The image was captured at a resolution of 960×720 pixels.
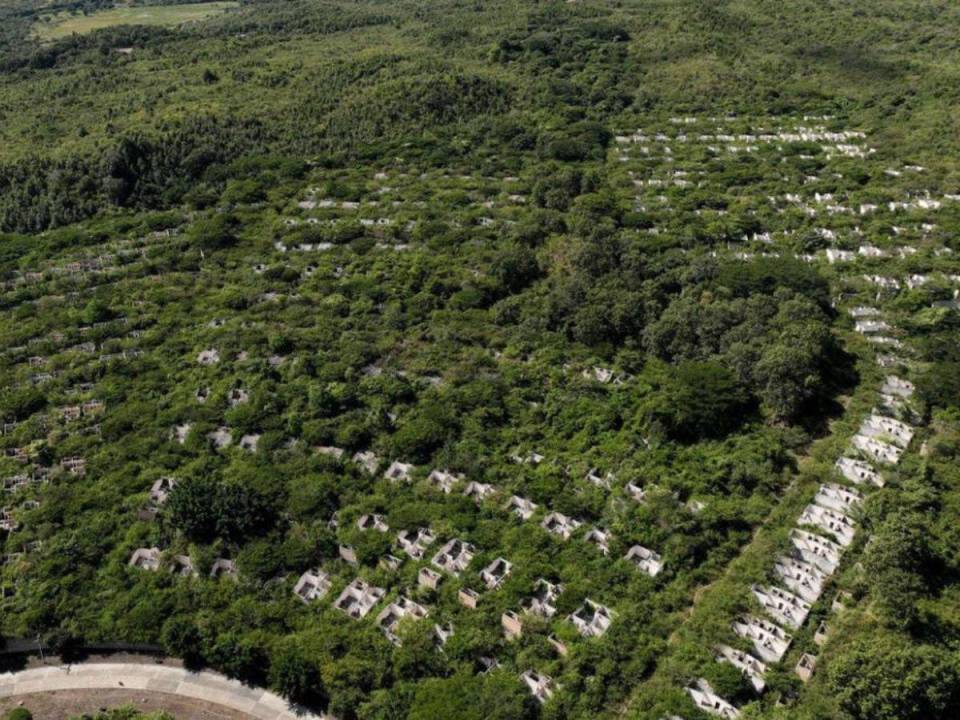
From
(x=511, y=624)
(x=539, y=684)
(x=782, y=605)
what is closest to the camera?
→ (x=539, y=684)

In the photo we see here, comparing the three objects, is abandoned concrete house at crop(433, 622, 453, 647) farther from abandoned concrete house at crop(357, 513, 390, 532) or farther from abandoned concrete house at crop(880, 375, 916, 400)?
abandoned concrete house at crop(880, 375, 916, 400)

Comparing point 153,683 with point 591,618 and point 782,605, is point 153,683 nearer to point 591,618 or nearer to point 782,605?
point 591,618

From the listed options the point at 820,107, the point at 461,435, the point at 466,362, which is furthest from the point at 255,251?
the point at 820,107

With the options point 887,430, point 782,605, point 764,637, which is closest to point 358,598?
point 764,637

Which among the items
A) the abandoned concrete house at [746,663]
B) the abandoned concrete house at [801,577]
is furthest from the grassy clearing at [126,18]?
the abandoned concrete house at [746,663]

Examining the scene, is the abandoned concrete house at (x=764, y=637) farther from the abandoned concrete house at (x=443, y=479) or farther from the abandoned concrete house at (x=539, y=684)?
the abandoned concrete house at (x=443, y=479)

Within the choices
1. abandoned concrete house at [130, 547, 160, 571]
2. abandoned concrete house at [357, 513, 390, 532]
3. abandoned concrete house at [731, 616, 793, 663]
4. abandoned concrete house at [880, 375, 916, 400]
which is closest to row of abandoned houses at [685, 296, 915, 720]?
abandoned concrete house at [731, 616, 793, 663]

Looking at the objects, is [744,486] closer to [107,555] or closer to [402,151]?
[107,555]
